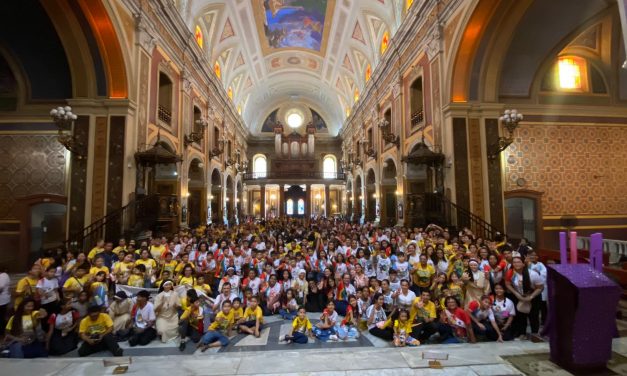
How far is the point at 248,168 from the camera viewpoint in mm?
36062

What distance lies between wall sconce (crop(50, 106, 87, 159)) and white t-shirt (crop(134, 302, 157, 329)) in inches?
249

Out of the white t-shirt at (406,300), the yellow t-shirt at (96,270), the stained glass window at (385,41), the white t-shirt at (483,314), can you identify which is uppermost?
the stained glass window at (385,41)

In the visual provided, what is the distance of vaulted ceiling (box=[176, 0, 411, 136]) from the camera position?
17.3 m

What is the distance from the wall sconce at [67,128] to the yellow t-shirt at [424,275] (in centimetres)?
967

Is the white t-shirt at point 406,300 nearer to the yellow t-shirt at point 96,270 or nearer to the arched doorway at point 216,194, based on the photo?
the yellow t-shirt at point 96,270

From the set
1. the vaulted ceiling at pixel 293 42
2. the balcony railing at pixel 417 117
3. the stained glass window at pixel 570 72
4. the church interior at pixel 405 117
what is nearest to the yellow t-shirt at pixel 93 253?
the church interior at pixel 405 117

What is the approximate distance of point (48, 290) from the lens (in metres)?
5.66

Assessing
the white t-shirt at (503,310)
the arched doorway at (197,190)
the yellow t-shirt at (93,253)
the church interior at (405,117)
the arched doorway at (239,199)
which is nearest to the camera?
the white t-shirt at (503,310)

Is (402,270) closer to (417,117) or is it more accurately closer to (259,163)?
(417,117)

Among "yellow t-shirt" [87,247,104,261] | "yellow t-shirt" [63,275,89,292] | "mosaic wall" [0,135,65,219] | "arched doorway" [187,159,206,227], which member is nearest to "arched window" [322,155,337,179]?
"arched doorway" [187,159,206,227]

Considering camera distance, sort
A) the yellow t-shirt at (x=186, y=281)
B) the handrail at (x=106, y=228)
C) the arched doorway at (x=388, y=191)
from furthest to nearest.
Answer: the arched doorway at (x=388, y=191)
the handrail at (x=106, y=228)
the yellow t-shirt at (x=186, y=281)

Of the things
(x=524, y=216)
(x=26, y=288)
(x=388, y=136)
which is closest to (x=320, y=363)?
(x=26, y=288)

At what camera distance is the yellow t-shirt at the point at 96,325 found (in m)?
4.98

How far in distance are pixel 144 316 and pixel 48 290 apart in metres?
1.73
